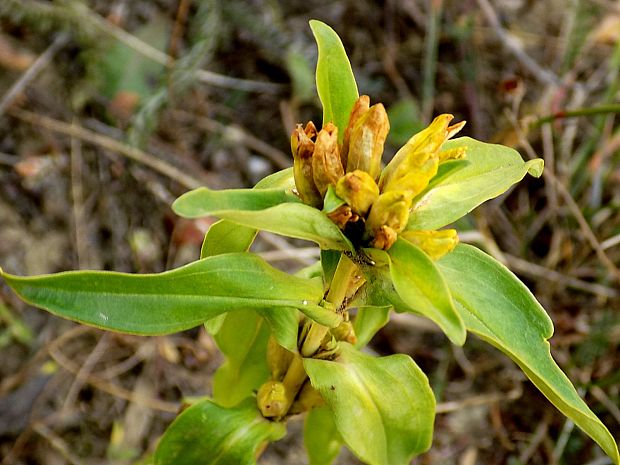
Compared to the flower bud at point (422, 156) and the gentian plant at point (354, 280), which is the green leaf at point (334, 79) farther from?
the flower bud at point (422, 156)

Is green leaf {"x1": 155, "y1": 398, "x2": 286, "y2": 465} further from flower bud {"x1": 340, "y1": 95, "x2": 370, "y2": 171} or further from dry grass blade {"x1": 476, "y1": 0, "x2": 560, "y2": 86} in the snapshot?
dry grass blade {"x1": 476, "y1": 0, "x2": 560, "y2": 86}

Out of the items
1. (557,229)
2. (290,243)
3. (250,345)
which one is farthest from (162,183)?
(557,229)

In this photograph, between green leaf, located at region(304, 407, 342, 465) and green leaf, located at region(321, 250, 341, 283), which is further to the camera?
green leaf, located at region(304, 407, 342, 465)

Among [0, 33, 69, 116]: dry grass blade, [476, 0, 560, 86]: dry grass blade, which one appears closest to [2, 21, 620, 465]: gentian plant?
[0, 33, 69, 116]: dry grass blade

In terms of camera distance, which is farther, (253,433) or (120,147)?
(120,147)

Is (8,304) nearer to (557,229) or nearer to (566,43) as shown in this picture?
(557,229)
